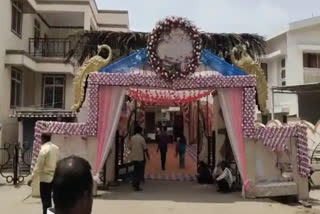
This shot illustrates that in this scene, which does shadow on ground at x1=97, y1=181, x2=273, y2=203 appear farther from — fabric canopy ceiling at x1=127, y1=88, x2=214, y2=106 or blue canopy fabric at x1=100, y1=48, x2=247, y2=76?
blue canopy fabric at x1=100, y1=48, x2=247, y2=76

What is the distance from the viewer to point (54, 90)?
24.9 metres

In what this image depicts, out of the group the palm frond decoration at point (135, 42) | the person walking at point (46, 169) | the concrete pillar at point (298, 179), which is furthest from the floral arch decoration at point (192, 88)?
the person walking at point (46, 169)

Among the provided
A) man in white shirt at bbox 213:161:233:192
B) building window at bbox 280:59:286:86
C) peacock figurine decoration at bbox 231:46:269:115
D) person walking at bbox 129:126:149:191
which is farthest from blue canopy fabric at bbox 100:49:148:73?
building window at bbox 280:59:286:86

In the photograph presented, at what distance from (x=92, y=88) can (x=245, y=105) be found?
3.94 metres

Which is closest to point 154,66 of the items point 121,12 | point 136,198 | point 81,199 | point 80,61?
point 136,198

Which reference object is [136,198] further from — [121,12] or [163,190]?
[121,12]

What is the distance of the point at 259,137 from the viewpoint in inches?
487

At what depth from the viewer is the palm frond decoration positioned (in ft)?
51.2

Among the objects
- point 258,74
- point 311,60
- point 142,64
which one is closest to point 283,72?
point 311,60

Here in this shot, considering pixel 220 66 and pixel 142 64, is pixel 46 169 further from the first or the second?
pixel 220 66

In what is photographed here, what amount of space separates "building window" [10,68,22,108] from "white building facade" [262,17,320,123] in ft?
44.6

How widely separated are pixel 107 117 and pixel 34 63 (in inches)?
468

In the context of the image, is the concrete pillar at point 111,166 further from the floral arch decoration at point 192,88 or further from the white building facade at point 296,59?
the white building facade at point 296,59

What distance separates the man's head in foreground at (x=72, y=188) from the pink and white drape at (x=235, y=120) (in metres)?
10.2
